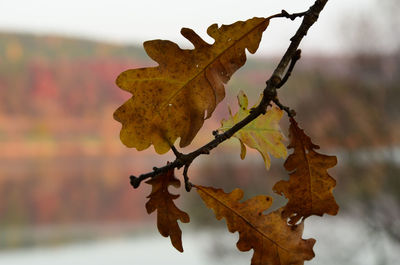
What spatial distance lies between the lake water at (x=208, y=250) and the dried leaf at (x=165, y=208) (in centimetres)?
966

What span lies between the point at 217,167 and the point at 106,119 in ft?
37.4

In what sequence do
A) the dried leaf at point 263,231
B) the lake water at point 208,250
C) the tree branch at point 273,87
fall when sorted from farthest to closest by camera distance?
the lake water at point 208,250 < the dried leaf at point 263,231 < the tree branch at point 273,87

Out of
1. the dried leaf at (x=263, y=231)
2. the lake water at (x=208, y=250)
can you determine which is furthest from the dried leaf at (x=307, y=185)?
the lake water at (x=208, y=250)

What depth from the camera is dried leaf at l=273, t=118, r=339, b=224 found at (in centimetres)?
42

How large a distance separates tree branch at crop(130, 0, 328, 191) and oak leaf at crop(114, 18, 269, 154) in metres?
0.02

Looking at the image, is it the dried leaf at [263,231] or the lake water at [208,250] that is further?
the lake water at [208,250]

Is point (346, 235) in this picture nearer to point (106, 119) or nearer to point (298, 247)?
point (298, 247)

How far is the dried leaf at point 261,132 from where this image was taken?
0.45 m

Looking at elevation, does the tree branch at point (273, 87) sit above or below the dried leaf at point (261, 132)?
below

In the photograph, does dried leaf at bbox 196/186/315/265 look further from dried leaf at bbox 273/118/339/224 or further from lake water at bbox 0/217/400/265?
lake water at bbox 0/217/400/265

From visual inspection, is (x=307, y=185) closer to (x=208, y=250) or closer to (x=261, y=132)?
(x=261, y=132)

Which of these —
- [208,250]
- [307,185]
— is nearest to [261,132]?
[307,185]

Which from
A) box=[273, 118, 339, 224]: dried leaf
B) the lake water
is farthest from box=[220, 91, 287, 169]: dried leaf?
the lake water

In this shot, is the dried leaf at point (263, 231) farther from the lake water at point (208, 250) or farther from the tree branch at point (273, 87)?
the lake water at point (208, 250)
